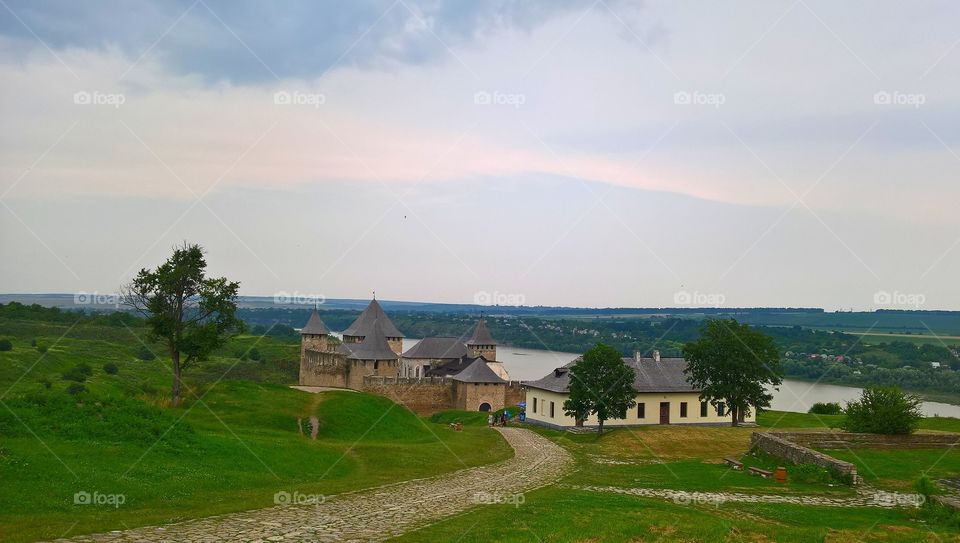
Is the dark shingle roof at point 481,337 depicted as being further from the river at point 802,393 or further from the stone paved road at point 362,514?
the stone paved road at point 362,514

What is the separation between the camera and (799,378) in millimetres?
104750

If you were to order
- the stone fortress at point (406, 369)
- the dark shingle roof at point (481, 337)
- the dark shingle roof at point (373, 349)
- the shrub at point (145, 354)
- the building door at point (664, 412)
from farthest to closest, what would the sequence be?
the shrub at point (145, 354) → the dark shingle roof at point (481, 337) → the dark shingle roof at point (373, 349) → the stone fortress at point (406, 369) → the building door at point (664, 412)

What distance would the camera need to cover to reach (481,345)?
239ft

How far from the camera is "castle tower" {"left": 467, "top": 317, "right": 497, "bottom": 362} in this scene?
72562 millimetres

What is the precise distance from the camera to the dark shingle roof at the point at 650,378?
4441cm

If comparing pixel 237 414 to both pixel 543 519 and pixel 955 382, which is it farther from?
pixel 955 382

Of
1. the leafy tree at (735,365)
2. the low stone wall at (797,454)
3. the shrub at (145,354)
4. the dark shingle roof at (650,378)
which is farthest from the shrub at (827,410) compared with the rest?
the shrub at (145,354)

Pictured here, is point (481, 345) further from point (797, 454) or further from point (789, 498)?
point (789, 498)

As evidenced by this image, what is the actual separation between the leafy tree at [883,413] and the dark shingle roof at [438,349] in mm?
45850

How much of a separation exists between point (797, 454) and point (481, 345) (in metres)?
49.1

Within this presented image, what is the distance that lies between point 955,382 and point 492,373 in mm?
68772

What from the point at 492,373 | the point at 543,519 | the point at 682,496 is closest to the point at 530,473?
the point at 682,496

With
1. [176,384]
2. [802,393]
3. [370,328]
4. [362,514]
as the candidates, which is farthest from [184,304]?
[802,393]

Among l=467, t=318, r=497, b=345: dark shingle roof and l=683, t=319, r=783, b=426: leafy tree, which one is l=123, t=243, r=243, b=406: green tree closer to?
l=683, t=319, r=783, b=426: leafy tree
